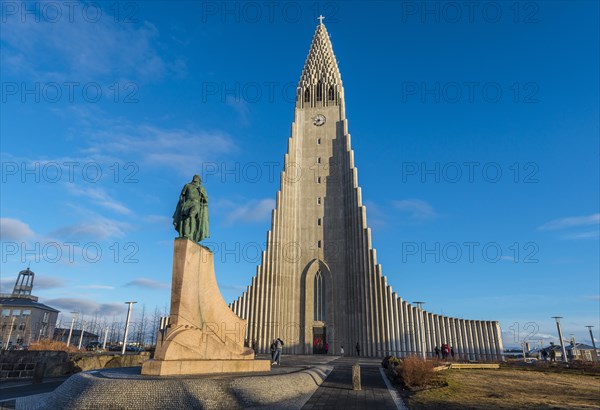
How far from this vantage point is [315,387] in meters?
11.5

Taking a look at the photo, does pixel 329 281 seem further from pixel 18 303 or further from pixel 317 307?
pixel 18 303

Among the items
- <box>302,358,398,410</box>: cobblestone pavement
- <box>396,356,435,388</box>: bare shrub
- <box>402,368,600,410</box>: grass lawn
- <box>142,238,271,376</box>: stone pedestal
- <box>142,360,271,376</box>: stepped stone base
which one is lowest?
<box>402,368,600,410</box>: grass lawn

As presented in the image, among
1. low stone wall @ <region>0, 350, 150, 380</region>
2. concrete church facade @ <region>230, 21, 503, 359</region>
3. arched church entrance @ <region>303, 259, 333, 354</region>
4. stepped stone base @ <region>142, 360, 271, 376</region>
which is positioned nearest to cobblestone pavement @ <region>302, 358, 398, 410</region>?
stepped stone base @ <region>142, 360, 271, 376</region>

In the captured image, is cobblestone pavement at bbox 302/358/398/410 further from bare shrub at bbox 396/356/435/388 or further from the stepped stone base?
the stepped stone base

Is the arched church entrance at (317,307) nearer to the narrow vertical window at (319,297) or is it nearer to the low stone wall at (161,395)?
the narrow vertical window at (319,297)

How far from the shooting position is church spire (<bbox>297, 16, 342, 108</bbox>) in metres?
46.7

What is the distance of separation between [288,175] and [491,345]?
89.6 ft

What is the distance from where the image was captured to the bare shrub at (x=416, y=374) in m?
12.9

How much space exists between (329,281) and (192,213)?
27.3 metres

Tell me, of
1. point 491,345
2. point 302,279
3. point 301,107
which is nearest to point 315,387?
point 302,279

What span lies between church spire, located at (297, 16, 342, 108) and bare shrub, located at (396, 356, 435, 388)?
37.6m

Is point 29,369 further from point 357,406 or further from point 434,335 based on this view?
point 434,335

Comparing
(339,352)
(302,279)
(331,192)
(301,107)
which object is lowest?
(339,352)

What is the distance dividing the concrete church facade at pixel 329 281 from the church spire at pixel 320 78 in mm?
2178
